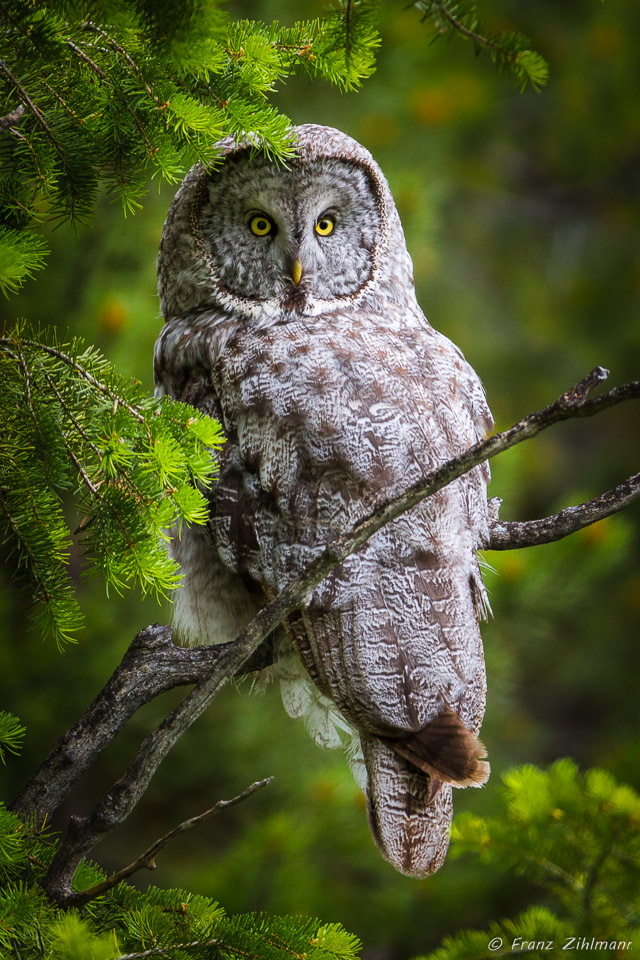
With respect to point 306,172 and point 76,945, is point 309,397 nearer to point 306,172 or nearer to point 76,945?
point 306,172

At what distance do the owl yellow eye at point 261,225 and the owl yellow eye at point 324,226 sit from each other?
136 millimetres

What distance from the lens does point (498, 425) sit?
4.86 meters

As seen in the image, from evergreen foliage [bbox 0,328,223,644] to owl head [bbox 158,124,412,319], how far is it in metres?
0.90

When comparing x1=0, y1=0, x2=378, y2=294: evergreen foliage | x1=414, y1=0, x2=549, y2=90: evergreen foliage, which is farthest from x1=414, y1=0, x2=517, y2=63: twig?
x1=0, y1=0, x2=378, y2=294: evergreen foliage

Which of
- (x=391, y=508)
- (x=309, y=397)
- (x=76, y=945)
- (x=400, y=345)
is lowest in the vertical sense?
(x=76, y=945)

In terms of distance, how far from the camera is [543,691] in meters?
7.34

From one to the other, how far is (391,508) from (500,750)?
423 cm

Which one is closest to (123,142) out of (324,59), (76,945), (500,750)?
(324,59)

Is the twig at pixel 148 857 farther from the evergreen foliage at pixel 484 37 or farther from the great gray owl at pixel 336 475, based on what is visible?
the evergreen foliage at pixel 484 37

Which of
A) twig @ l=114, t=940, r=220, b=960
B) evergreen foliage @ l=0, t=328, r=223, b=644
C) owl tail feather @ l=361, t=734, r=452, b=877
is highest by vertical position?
evergreen foliage @ l=0, t=328, r=223, b=644

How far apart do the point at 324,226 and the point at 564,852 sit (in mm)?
1778

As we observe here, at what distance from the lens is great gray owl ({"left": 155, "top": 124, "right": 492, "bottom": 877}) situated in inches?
83.0

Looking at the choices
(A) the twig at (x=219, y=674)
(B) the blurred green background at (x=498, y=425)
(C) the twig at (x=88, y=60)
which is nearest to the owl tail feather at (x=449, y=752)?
(A) the twig at (x=219, y=674)

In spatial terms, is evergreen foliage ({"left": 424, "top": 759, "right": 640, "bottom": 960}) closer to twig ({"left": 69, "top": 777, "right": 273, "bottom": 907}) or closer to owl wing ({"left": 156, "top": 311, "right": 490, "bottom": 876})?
owl wing ({"left": 156, "top": 311, "right": 490, "bottom": 876})
